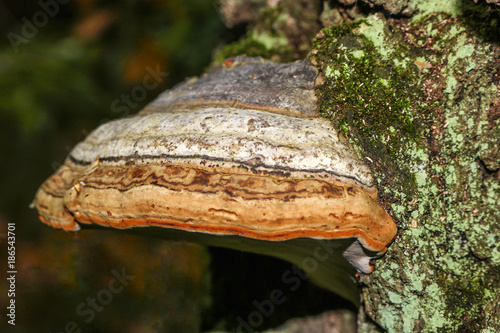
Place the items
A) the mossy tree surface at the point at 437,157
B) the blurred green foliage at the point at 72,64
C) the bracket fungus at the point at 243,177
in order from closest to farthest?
the bracket fungus at the point at 243,177 → the mossy tree surface at the point at 437,157 → the blurred green foliage at the point at 72,64

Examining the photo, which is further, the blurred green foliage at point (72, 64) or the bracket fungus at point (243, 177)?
the blurred green foliage at point (72, 64)

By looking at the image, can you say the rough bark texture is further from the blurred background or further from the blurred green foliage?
the blurred green foliage

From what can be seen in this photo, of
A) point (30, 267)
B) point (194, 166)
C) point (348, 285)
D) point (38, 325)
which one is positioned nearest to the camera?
point (194, 166)

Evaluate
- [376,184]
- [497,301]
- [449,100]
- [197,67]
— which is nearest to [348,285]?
[497,301]

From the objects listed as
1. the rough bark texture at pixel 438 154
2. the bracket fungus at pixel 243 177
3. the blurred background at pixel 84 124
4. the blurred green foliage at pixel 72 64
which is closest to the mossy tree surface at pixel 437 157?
the rough bark texture at pixel 438 154

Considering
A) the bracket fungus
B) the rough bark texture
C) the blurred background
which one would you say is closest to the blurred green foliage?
the blurred background

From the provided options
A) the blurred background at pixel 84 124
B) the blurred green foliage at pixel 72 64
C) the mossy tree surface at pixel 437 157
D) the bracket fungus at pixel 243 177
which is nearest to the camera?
the bracket fungus at pixel 243 177

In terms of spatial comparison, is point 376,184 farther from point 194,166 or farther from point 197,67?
point 197,67

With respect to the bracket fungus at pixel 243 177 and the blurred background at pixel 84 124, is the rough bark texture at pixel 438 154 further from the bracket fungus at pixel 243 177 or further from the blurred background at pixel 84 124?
the blurred background at pixel 84 124
